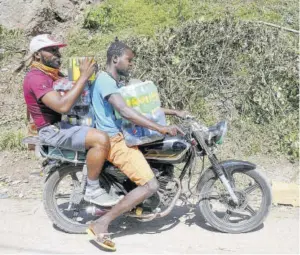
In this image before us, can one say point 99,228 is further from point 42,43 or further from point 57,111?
point 42,43

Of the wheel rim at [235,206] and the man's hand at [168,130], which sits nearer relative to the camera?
the man's hand at [168,130]

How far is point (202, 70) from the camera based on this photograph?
24.5 feet

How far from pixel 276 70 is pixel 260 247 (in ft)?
10.9

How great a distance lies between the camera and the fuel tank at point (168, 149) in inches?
178

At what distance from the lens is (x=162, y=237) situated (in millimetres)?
4656

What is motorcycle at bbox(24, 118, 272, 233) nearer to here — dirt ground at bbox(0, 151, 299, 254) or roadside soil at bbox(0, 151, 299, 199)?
dirt ground at bbox(0, 151, 299, 254)

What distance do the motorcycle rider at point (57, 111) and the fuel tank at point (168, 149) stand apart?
43 cm

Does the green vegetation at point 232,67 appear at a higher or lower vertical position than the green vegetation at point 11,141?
Result: higher

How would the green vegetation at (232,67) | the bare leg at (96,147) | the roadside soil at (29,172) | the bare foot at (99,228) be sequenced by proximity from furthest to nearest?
the green vegetation at (232,67) → the roadside soil at (29,172) → the bare foot at (99,228) → the bare leg at (96,147)

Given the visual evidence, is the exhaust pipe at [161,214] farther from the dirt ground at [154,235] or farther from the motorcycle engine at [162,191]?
the dirt ground at [154,235]

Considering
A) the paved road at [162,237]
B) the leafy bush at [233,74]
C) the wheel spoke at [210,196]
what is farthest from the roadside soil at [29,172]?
the wheel spoke at [210,196]

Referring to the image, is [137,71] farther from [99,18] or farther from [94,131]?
[94,131]

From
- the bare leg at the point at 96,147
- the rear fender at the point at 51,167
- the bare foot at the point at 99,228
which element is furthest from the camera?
the rear fender at the point at 51,167

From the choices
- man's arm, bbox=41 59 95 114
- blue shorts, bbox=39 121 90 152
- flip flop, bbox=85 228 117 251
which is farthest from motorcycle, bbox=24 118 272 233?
man's arm, bbox=41 59 95 114
